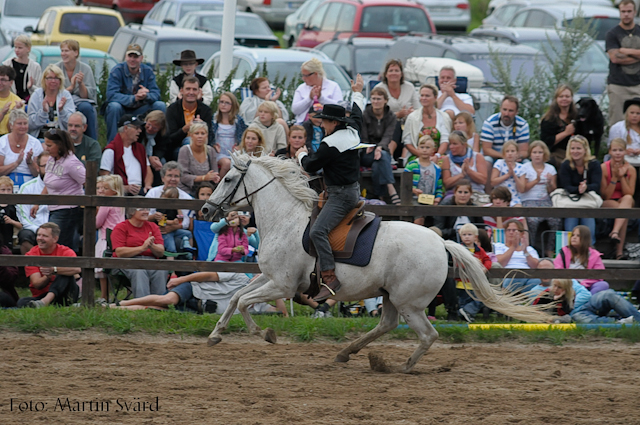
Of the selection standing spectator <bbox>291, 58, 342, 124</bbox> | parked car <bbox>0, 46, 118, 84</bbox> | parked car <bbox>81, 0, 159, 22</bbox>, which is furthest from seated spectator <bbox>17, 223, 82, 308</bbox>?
parked car <bbox>81, 0, 159, 22</bbox>

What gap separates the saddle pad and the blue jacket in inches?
216

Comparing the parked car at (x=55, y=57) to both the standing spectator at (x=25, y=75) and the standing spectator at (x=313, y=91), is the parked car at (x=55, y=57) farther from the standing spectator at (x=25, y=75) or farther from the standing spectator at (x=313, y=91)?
the standing spectator at (x=313, y=91)

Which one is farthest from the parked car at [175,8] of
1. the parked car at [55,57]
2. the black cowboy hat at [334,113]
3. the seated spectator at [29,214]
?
the black cowboy hat at [334,113]

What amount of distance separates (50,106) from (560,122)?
7.39m

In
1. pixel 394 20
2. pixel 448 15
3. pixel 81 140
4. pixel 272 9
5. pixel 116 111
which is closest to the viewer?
pixel 81 140

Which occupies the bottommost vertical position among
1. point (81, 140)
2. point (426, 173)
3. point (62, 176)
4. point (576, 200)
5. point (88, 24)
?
point (576, 200)

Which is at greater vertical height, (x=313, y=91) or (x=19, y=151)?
(x=313, y=91)

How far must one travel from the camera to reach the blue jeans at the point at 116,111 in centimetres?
1269

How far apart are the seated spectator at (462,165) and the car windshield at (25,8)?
53.7 ft

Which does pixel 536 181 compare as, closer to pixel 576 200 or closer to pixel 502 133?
pixel 576 200

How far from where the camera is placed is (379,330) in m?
8.39

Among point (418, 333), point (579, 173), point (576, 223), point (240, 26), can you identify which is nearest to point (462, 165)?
A: point (579, 173)

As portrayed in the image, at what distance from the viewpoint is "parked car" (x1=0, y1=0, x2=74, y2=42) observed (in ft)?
78.1

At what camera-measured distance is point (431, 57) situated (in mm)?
17750
